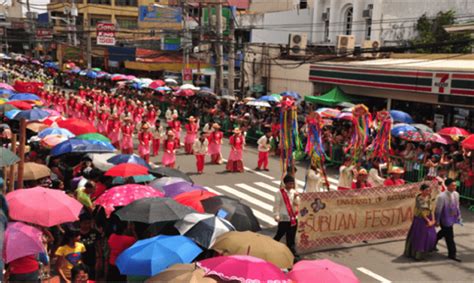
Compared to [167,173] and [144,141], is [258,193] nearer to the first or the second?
[144,141]

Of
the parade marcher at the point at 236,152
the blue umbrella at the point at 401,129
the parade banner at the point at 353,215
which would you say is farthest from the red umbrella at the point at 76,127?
the blue umbrella at the point at 401,129

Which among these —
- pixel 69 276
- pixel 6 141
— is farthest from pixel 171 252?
pixel 6 141

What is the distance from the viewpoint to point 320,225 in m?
9.51

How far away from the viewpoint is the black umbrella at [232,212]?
785 centimetres

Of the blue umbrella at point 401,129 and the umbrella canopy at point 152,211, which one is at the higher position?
the umbrella canopy at point 152,211

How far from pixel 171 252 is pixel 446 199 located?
5.69 m

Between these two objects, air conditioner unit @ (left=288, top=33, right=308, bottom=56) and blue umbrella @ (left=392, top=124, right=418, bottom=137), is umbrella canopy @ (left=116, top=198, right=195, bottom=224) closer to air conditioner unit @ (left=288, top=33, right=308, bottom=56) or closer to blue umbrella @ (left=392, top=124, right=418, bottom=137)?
blue umbrella @ (left=392, top=124, right=418, bottom=137)

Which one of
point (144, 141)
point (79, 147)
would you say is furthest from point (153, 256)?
point (144, 141)

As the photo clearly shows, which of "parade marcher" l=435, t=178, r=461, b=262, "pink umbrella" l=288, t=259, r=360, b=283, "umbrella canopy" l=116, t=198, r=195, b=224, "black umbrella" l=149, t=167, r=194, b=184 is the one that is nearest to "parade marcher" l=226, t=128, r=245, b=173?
"black umbrella" l=149, t=167, r=194, b=184

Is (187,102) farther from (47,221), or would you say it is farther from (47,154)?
(47,221)

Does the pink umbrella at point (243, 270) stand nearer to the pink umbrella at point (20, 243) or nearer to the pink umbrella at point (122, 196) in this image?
the pink umbrella at point (20, 243)

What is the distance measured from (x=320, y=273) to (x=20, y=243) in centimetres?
339

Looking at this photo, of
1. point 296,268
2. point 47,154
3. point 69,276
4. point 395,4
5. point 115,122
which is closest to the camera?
point 296,268

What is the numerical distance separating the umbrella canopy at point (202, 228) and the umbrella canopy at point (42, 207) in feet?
4.83
